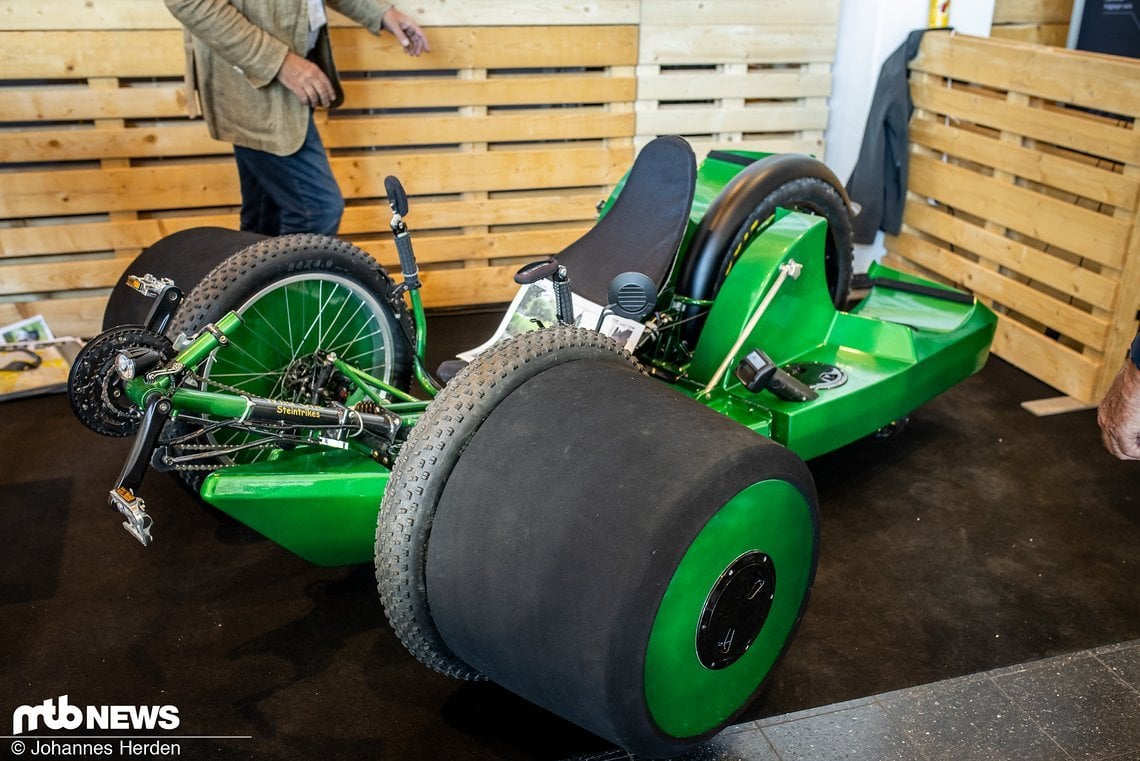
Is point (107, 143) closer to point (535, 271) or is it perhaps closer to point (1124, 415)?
point (535, 271)

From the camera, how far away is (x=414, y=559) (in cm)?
199

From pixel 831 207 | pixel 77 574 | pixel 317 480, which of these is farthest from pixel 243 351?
pixel 831 207

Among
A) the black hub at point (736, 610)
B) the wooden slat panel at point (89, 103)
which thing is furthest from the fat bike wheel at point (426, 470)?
the wooden slat panel at point (89, 103)

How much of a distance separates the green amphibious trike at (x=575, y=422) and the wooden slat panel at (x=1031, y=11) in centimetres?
210

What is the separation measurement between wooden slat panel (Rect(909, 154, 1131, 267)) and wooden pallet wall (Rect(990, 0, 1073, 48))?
84cm

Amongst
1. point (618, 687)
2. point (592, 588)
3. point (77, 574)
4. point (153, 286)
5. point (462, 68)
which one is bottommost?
point (77, 574)

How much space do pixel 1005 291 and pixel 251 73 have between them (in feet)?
9.88

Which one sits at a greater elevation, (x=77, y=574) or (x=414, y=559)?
(x=414, y=559)

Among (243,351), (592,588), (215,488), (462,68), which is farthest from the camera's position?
(462,68)

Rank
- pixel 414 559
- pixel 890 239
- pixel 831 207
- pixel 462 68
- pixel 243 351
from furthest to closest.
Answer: pixel 890 239
pixel 462 68
pixel 831 207
pixel 243 351
pixel 414 559

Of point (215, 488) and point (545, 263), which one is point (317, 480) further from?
point (545, 263)

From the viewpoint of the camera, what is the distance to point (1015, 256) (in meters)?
4.12

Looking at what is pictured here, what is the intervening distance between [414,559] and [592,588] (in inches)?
15.4

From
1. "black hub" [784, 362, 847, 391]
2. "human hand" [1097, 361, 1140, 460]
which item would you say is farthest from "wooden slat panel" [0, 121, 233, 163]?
"human hand" [1097, 361, 1140, 460]
